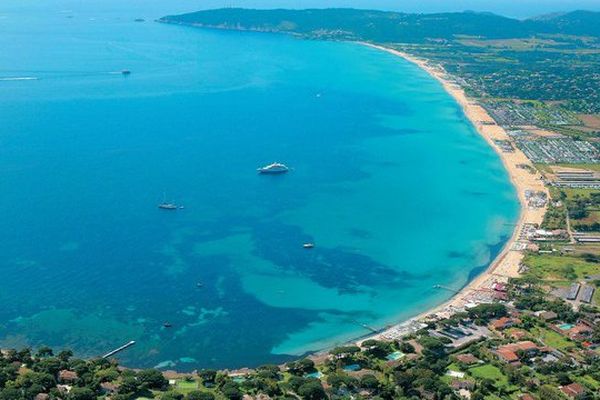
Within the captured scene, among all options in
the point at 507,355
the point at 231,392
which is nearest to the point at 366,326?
the point at 507,355

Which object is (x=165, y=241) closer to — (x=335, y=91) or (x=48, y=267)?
(x=48, y=267)

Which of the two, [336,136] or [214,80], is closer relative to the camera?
[336,136]

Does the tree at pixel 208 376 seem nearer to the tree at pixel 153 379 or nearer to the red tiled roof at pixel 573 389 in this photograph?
the tree at pixel 153 379

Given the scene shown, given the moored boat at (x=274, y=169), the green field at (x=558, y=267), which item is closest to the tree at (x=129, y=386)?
the green field at (x=558, y=267)

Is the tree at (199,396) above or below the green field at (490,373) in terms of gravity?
above

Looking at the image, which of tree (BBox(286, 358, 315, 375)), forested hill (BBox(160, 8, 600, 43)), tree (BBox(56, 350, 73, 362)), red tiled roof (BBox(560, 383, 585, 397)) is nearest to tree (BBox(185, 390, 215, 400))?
tree (BBox(286, 358, 315, 375))

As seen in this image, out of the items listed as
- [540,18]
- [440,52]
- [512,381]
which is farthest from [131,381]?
[540,18]

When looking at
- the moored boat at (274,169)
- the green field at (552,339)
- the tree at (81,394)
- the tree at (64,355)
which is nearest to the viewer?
the tree at (81,394)
